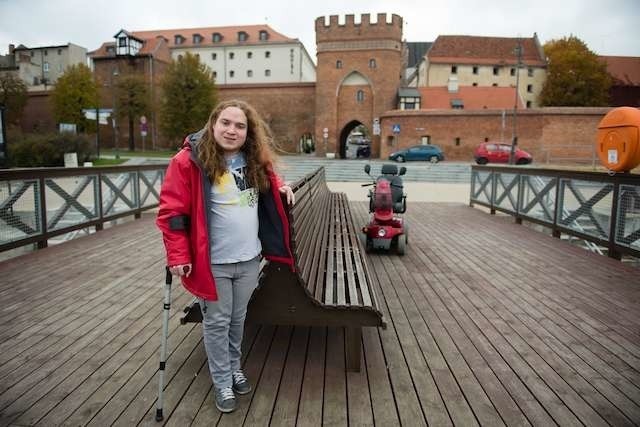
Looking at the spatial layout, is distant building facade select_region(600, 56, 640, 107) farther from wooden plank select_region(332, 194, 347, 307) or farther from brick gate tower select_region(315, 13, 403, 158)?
wooden plank select_region(332, 194, 347, 307)

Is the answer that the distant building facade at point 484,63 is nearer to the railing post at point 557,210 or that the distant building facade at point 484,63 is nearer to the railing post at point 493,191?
the railing post at point 493,191

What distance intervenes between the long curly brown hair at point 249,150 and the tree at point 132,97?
1868 inches

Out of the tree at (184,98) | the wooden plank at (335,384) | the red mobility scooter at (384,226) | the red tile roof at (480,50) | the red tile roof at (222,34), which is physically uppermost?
the red tile roof at (222,34)

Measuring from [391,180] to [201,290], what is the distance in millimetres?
4985

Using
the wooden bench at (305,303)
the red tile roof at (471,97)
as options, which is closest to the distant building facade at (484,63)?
the red tile roof at (471,97)

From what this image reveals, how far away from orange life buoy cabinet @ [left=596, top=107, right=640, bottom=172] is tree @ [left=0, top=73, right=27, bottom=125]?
52.5m

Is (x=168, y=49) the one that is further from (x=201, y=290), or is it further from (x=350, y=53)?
(x=201, y=290)

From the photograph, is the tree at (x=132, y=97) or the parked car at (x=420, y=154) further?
the tree at (x=132, y=97)

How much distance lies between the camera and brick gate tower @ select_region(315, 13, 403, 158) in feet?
140

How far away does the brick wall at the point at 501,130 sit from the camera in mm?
38031

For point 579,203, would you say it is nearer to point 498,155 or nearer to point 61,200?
point 61,200

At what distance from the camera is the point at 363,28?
42469mm

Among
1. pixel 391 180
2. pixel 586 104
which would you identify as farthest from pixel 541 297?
pixel 586 104

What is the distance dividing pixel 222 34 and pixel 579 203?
6338 cm
